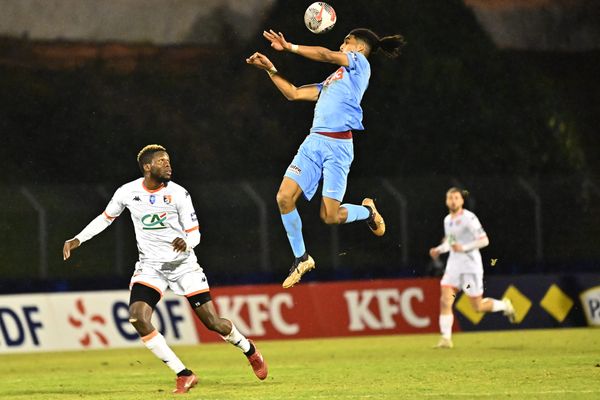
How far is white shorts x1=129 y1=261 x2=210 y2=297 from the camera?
525 inches

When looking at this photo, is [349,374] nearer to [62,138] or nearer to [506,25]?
[62,138]

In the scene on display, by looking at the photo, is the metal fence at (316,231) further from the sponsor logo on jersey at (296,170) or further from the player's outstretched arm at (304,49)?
the player's outstretched arm at (304,49)

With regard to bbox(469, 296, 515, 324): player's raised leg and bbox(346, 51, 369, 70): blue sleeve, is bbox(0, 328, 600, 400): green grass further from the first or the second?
bbox(346, 51, 369, 70): blue sleeve

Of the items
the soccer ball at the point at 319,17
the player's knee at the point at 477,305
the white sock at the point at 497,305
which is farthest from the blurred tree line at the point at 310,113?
the soccer ball at the point at 319,17

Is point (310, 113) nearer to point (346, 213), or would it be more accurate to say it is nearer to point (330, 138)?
point (346, 213)

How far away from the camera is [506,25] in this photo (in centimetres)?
3825

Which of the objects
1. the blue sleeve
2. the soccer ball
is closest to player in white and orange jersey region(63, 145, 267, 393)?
the soccer ball

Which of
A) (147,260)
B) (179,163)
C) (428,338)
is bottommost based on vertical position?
(428,338)

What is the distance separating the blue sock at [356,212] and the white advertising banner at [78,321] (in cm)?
755

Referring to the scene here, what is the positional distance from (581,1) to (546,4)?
14.8ft

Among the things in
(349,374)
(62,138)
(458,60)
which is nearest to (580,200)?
(458,60)

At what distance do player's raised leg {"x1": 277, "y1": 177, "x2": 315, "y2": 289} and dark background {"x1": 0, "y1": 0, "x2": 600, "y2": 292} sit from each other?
16.6 m

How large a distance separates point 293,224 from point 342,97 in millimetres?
1369

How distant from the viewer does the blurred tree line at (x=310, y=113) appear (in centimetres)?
3506
